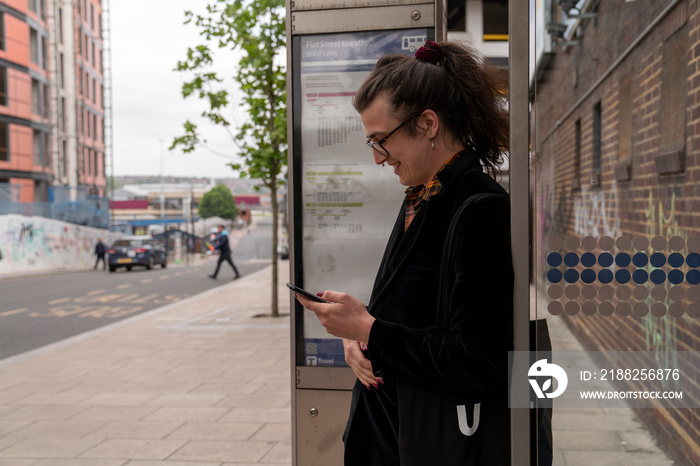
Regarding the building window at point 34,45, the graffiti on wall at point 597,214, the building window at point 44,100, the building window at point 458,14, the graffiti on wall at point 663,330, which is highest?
Result: the building window at point 34,45

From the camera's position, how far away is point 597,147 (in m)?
2.17

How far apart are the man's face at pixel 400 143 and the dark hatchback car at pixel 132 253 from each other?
2969 centimetres

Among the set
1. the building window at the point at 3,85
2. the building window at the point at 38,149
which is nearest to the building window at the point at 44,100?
the building window at the point at 38,149

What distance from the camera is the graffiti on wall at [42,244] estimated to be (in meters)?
27.8

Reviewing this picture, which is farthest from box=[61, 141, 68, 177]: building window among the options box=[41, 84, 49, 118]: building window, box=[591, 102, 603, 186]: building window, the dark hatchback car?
box=[591, 102, 603, 186]: building window

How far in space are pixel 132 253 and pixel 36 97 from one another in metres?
12.8

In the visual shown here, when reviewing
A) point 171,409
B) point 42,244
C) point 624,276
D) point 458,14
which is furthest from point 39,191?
point 624,276

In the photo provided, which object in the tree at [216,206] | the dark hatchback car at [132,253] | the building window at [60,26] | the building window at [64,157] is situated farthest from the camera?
the tree at [216,206]

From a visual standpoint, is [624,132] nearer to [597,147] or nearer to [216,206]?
[597,147]

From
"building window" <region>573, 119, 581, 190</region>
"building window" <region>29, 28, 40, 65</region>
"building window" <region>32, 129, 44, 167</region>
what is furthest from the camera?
"building window" <region>29, 28, 40, 65</region>

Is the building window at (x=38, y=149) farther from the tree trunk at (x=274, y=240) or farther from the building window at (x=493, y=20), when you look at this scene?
the tree trunk at (x=274, y=240)

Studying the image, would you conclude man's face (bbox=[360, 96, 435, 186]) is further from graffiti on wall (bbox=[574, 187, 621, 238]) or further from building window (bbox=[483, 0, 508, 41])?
building window (bbox=[483, 0, 508, 41])

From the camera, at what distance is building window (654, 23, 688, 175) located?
1.80 metres

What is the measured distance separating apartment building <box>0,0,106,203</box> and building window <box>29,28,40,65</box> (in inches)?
2.0
